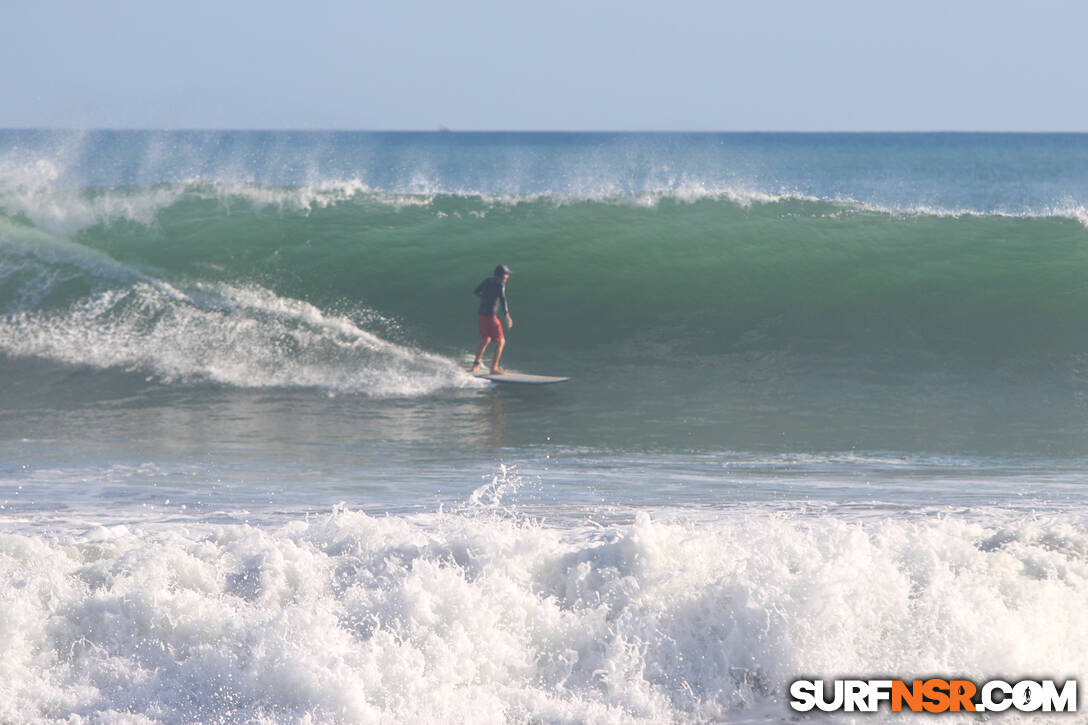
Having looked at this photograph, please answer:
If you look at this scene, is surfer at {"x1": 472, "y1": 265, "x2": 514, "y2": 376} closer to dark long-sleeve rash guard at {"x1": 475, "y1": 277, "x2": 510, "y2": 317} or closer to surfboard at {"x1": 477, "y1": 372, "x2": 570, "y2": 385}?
dark long-sleeve rash guard at {"x1": 475, "y1": 277, "x2": 510, "y2": 317}

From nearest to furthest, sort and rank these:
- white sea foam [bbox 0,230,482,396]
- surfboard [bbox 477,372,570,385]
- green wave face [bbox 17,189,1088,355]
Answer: surfboard [bbox 477,372,570,385], white sea foam [bbox 0,230,482,396], green wave face [bbox 17,189,1088,355]

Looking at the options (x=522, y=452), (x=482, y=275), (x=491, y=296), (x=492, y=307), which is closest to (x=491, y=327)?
(x=492, y=307)

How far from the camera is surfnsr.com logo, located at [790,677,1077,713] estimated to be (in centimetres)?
380

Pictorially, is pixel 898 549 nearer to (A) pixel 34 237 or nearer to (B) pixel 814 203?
(B) pixel 814 203

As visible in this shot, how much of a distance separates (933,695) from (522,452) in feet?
13.3

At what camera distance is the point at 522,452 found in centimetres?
752

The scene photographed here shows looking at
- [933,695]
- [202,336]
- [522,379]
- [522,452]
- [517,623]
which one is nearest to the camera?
[933,695]

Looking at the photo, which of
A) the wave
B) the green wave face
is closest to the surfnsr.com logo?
the wave

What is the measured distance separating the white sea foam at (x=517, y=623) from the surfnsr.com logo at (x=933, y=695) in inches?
2.2

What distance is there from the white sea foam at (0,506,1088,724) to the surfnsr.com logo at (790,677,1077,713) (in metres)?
0.05

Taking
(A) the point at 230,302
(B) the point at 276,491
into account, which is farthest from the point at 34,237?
(B) the point at 276,491

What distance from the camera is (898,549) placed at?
14.7 feet

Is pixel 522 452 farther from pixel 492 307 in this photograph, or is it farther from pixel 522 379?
pixel 492 307

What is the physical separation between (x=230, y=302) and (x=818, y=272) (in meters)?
7.65
